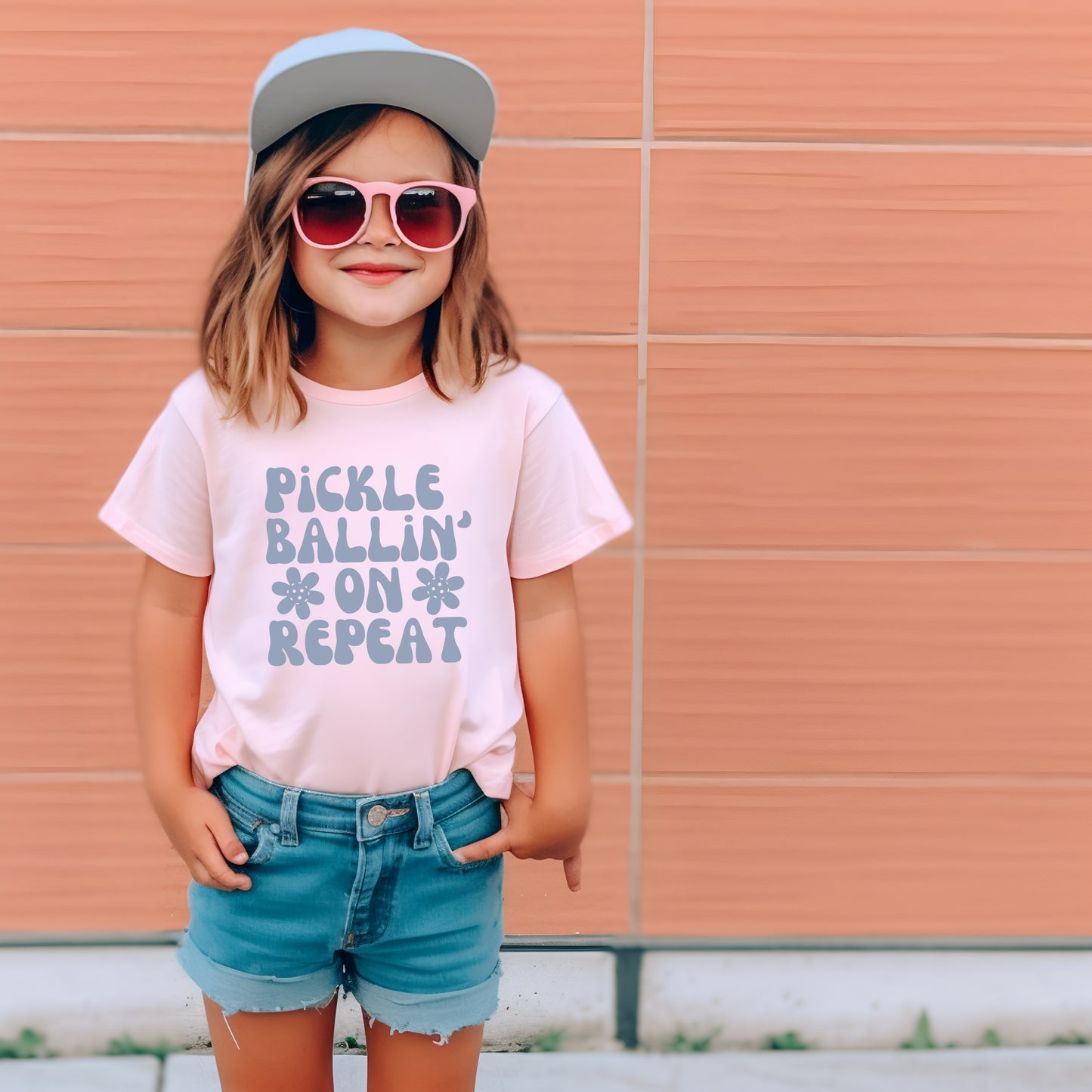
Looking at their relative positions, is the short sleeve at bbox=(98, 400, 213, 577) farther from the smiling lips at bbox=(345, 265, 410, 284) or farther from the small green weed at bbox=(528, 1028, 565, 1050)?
the small green weed at bbox=(528, 1028, 565, 1050)

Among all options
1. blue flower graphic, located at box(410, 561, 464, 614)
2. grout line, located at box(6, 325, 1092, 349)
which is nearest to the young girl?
blue flower graphic, located at box(410, 561, 464, 614)

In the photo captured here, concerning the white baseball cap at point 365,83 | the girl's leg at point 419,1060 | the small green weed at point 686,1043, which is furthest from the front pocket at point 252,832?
the small green weed at point 686,1043

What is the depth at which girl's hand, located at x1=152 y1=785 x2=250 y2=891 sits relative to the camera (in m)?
1.43

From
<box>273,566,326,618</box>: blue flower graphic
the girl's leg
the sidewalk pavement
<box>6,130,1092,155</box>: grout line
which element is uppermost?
<box>6,130,1092,155</box>: grout line

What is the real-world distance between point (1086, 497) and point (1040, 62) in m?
0.90

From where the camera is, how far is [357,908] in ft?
4.65

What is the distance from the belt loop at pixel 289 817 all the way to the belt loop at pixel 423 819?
0.48 feet

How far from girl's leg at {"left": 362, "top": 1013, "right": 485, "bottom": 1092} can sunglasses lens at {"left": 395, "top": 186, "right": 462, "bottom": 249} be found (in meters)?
1.03

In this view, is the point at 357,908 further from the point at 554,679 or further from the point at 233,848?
the point at 554,679

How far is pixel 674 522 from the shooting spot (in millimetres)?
2398

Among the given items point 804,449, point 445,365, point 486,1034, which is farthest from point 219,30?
→ point 486,1034

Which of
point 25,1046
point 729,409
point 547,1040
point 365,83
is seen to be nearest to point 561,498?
point 365,83

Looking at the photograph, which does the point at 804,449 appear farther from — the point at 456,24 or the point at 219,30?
the point at 219,30

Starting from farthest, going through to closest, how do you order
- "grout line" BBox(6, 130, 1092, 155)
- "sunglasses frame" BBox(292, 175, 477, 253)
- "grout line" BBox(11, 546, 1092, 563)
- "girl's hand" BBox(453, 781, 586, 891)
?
"grout line" BBox(11, 546, 1092, 563) < "grout line" BBox(6, 130, 1092, 155) < "girl's hand" BBox(453, 781, 586, 891) < "sunglasses frame" BBox(292, 175, 477, 253)
